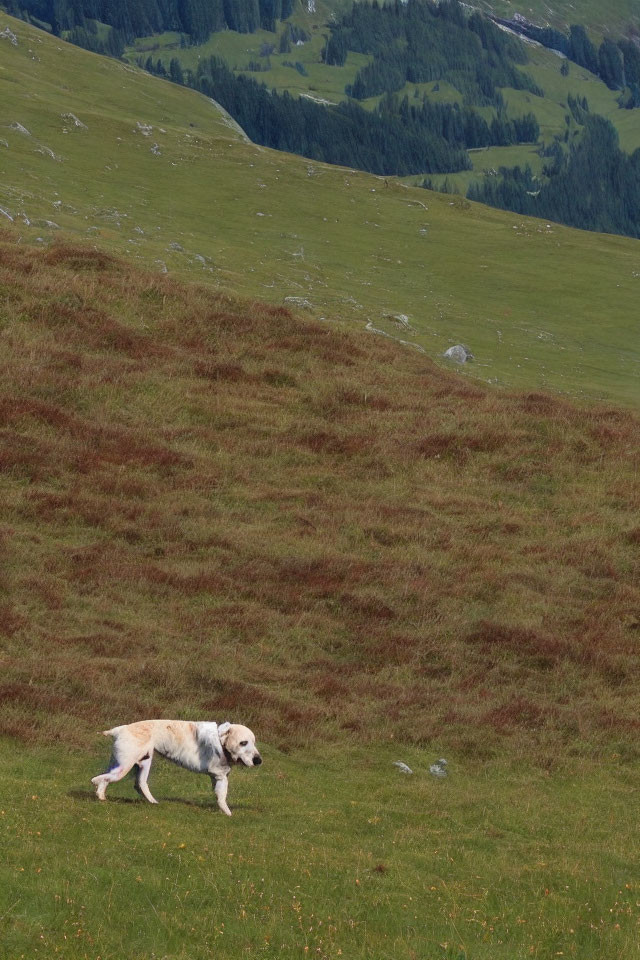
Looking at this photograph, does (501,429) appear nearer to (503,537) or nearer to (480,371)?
(503,537)

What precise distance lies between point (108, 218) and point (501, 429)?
128ft

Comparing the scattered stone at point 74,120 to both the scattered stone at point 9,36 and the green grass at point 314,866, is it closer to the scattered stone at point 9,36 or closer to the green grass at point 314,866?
the scattered stone at point 9,36

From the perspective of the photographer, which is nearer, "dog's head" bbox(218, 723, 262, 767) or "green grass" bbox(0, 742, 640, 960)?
"green grass" bbox(0, 742, 640, 960)

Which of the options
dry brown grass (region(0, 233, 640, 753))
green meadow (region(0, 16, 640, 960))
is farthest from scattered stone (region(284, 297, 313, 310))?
dry brown grass (region(0, 233, 640, 753))

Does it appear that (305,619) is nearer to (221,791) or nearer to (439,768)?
(439,768)

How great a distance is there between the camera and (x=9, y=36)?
12644 centimetres

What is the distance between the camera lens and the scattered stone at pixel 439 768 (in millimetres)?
17683

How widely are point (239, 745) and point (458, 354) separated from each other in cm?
4206

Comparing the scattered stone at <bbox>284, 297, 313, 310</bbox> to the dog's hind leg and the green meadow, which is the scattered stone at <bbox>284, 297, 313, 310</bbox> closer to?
the green meadow

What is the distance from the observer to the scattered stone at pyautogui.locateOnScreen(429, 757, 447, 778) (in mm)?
17683

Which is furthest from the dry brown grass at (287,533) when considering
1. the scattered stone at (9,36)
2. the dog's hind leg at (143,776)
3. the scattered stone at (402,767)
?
the scattered stone at (9,36)

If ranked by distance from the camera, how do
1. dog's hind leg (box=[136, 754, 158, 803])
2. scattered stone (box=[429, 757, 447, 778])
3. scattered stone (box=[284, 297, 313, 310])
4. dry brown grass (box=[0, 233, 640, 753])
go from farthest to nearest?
scattered stone (box=[284, 297, 313, 310])
dry brown grass (box=[0, 233, 640, 753])
scattered stone (box=[429, 757, 447, 778])
dog's hind leg (box=[136, 754, 158, 803])

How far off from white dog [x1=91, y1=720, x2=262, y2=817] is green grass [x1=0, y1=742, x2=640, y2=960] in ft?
1.22

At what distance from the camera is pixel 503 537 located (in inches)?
1131
